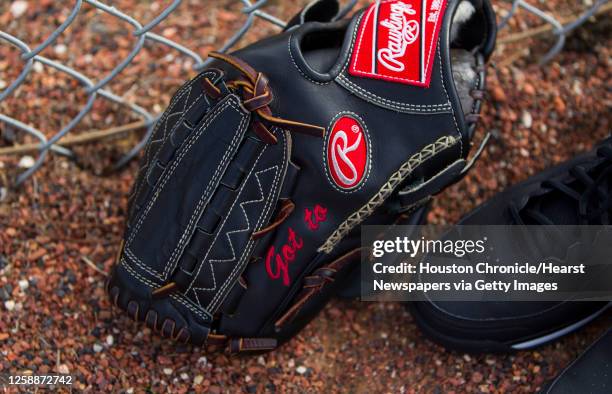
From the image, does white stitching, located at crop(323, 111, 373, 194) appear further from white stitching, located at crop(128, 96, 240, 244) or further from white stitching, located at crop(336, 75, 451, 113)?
white stitching, located at crop(128, 96, 240, 244)

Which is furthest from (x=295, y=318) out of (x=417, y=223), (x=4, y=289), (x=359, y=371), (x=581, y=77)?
(x=581, y=77)

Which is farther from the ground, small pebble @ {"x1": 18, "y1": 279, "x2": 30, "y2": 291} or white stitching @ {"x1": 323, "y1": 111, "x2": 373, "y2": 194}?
white stitching @ {"x1": 323, "y1": 111, "x2": 373, "y2": 194}

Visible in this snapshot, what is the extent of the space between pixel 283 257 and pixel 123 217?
57 cm

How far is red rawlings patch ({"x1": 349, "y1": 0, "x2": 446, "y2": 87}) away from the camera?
157 cm

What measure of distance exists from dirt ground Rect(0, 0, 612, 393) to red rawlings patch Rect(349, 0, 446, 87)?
0.54 metres

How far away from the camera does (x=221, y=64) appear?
5.27 feet

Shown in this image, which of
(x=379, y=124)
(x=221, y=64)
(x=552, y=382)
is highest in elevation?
(x=221, y=64)

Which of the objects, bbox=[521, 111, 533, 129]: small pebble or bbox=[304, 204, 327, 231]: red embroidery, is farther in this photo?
bbox=[521, 111, 533, 129]: small pebble

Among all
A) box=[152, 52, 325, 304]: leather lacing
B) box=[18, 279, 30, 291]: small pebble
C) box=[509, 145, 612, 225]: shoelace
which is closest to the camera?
box=[152, 52, 325, 304]: leather lacing

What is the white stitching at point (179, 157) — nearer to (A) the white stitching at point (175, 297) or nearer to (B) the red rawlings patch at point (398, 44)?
(A) the white stitching at point (175, 297)

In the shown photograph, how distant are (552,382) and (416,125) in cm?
67

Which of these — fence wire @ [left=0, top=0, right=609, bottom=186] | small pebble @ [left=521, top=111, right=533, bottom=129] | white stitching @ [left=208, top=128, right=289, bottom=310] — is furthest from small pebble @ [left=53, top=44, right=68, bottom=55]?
small pebble @ [left=521, top=111, right=533, bottom=129]

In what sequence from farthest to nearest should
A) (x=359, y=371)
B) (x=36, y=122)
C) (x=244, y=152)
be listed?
(x=36, y=122)
(x=359, y=371)
(x=244, y=152)

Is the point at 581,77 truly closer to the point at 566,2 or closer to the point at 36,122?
the point at 566,2
